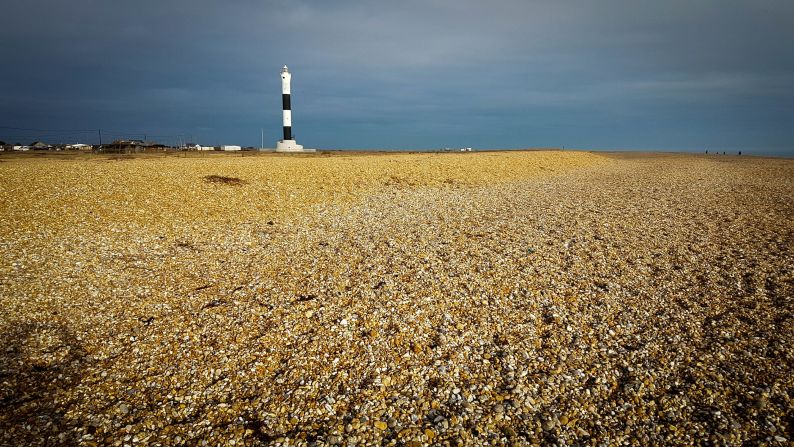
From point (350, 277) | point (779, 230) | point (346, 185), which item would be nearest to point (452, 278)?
point (350, 277)

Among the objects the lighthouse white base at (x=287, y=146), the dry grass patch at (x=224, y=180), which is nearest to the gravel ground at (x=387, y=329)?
the dry grass patch at (x=224, y=180)

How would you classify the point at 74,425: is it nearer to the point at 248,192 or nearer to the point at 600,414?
the point at 600,414

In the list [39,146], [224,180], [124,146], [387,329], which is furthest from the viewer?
[39,146]

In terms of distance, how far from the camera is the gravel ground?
4387 millimetres

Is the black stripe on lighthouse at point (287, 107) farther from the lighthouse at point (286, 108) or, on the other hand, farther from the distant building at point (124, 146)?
the distant building at point (124, 146)

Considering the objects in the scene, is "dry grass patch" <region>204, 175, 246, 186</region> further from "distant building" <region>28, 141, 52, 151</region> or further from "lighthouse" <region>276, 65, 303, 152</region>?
"distant building" <region>28, 141, 52, 151</region>

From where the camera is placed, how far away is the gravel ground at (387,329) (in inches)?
173

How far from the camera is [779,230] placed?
39.0 ft

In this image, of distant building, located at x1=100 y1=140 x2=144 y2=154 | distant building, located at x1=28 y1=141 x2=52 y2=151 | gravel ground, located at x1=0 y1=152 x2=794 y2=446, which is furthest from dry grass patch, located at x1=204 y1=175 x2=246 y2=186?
distant building, located at x1=28 y1=141 x2=52 y2=151

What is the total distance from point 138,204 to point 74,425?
36.0 ft

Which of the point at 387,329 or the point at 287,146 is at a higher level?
the point at 287,146

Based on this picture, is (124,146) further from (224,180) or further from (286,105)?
(224,180)

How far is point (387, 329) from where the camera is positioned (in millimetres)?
6273

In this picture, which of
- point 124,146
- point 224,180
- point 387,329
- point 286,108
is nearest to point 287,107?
point 286,108
